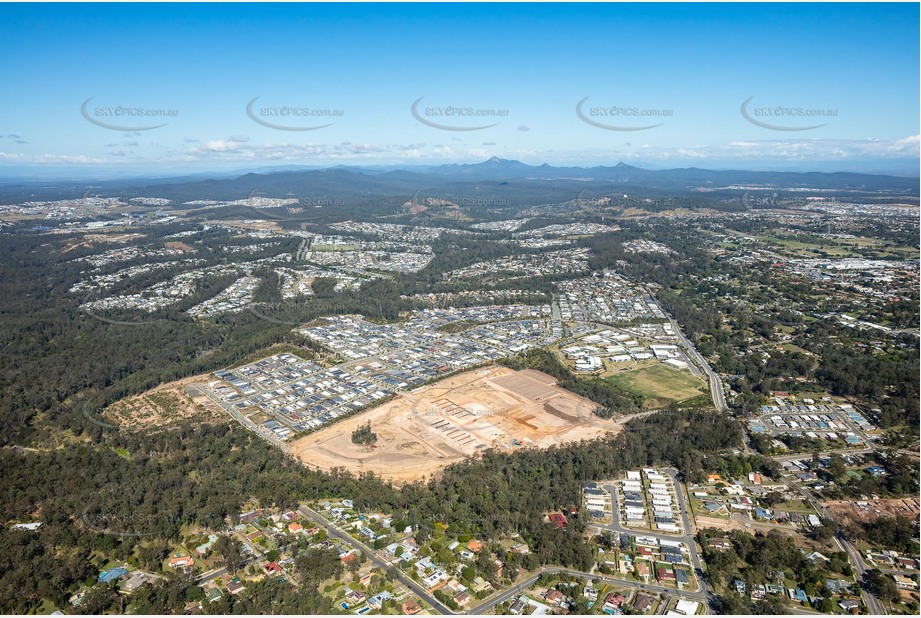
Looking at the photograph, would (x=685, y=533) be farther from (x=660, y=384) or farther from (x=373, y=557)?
(x=660, y=384)

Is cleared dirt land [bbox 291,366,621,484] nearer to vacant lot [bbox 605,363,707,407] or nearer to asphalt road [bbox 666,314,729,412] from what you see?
vacant lot [bbox 605,363,707,407]

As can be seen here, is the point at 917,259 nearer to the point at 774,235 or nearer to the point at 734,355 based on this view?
the point at 774,235

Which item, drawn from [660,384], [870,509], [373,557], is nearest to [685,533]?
[870,509]

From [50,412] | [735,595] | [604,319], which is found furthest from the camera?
[604,319]

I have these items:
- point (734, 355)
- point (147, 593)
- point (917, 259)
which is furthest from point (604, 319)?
point (917, 259)

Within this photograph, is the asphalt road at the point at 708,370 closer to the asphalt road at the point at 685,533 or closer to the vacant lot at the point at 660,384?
the vacant lot at the point at 660,384
